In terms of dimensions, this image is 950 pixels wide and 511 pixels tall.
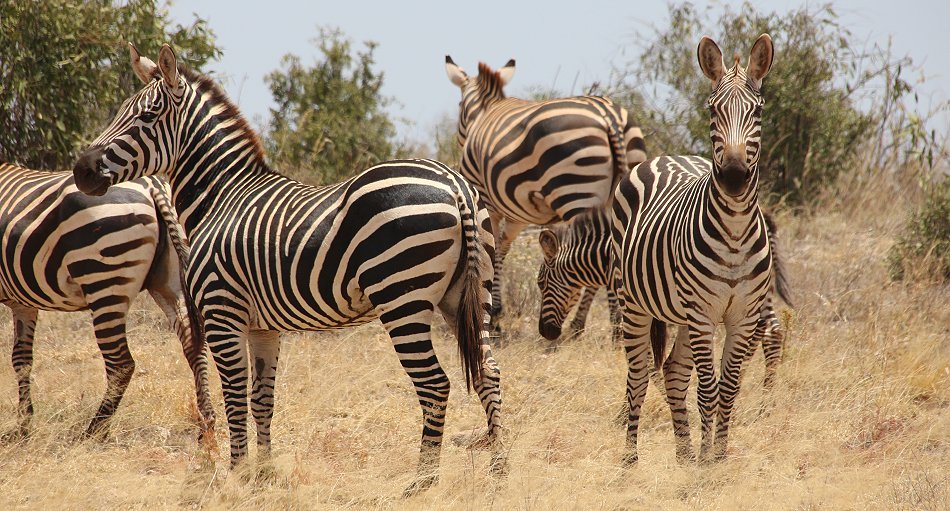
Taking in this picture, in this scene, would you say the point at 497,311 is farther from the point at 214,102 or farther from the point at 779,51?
the point at 779,51

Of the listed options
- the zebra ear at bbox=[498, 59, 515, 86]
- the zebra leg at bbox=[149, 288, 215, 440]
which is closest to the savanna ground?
the zebra leg at bbox=[149, 288, 215, 440]

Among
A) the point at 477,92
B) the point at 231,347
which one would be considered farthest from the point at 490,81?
the point at 231,347

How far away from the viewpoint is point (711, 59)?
5305 millimetres

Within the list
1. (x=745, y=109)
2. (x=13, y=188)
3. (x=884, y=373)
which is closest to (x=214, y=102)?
(x=13, y=188)

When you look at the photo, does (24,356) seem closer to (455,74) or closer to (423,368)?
(423,368)

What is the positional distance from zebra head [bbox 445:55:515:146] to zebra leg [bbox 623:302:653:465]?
5119 mm

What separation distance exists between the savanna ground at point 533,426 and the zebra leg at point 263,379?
0.18m

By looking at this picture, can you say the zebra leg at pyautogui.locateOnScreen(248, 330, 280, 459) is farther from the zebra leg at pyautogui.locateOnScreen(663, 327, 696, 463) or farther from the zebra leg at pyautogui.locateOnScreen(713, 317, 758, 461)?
the zebra leg at pyautogui.locateOnScreen(713, 317, 758, 461)

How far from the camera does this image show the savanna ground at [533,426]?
5.11m

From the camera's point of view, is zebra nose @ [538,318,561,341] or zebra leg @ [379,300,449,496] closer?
zebra leg @ [379,300,449,496]

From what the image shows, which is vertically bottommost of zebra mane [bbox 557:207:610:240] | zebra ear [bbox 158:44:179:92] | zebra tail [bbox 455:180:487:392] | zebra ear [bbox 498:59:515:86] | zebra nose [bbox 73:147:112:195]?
zebra tail [bbox 455:180:487:392]

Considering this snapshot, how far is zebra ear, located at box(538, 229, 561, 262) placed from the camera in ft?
25.6

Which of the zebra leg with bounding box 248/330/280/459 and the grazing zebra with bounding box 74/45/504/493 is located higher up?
the grazing zebra with bounding box 74/45/504/493

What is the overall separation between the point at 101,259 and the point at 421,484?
2814 millimetres
